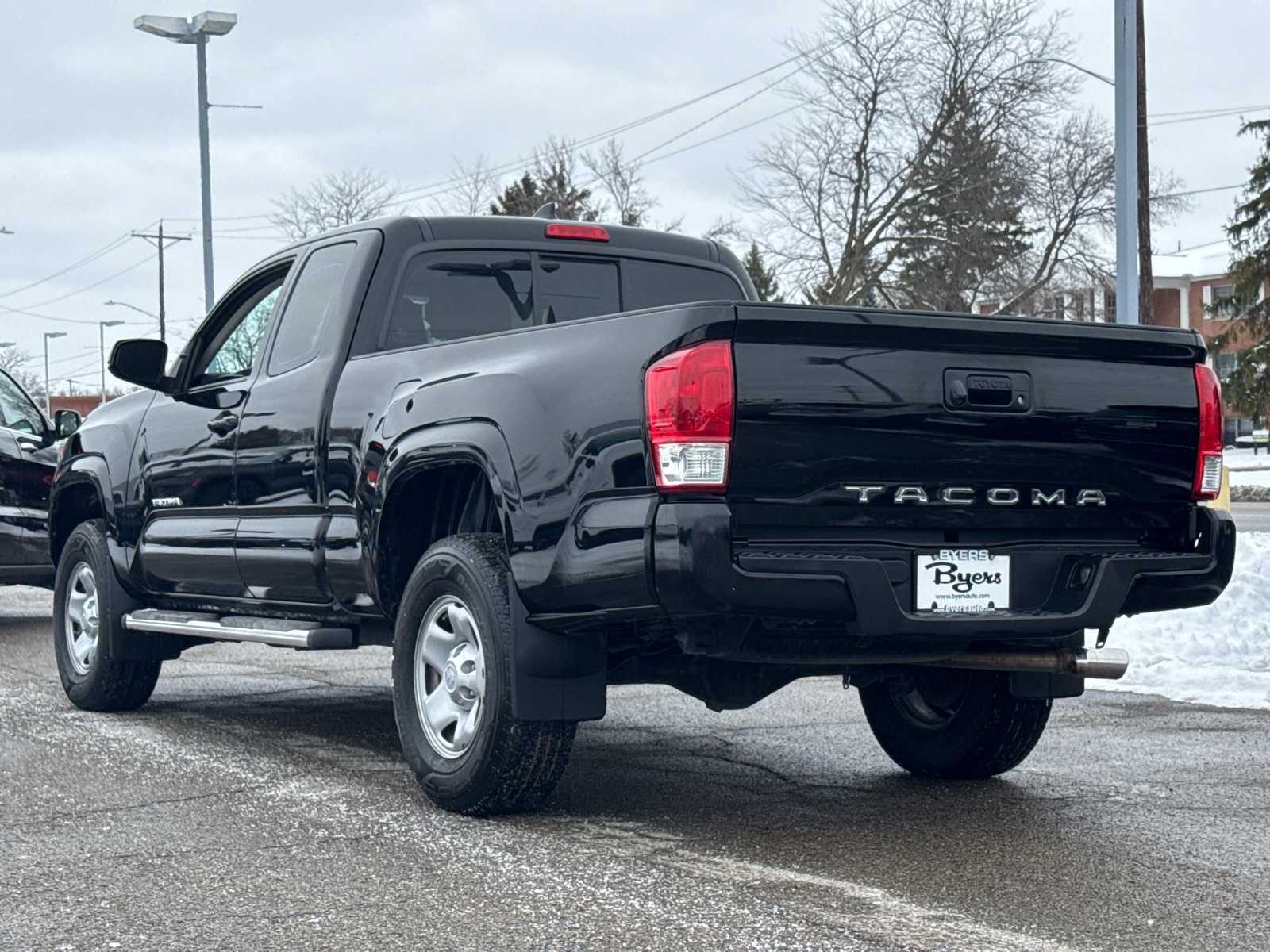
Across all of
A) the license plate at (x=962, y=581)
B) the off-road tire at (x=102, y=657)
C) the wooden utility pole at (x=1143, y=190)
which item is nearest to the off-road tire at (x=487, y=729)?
the license plate at (x=962, y=581)

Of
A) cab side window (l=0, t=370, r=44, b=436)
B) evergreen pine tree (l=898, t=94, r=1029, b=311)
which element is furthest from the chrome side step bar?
evergreen pine tree (l=898, t=94, r=1029, b=311)

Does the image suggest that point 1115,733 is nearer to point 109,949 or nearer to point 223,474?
point 223,474

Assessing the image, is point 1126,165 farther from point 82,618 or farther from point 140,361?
point 82,618

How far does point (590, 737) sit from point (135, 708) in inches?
89.2

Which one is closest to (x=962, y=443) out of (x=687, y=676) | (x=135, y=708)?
(x=687, y=676)

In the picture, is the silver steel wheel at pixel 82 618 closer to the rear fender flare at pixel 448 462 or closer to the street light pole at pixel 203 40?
the rear fender flare at pixel 448 462

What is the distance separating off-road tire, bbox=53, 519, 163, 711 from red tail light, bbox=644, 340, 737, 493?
155 inches

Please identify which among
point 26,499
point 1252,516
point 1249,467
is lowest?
point 1252,516

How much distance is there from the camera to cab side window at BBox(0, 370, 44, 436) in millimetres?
11375

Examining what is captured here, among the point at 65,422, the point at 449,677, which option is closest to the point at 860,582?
the point at 449,677

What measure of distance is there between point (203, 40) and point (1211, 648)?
60.5ft

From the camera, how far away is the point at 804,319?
14.3 ft

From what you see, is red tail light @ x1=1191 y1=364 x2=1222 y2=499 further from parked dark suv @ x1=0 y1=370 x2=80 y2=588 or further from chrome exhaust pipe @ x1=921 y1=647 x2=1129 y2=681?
parked dark suv @ x1=0 y1=370 x2=80 y2=588

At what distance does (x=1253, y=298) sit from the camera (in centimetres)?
4997
